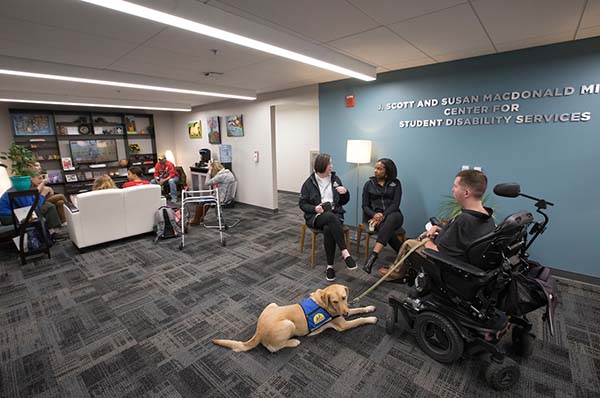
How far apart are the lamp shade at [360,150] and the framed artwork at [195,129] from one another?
4917 millimetres

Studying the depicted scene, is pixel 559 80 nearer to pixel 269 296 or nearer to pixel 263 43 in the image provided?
pixel 263 43

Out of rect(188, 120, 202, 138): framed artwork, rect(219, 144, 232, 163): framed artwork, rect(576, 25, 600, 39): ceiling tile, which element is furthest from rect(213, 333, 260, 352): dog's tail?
rect(188, 120, 202, 138): framed artwork

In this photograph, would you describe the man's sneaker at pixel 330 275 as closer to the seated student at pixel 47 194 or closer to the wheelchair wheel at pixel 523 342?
the wheelchair wheel at pixel 523 342

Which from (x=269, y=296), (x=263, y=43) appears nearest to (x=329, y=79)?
(x=263, y=43)

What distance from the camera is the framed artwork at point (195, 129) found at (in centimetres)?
736

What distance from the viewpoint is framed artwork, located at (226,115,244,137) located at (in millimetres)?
6152

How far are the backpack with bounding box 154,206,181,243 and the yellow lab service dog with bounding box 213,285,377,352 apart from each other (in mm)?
2705

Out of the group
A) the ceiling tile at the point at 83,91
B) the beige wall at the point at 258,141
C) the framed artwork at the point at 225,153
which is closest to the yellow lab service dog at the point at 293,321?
the beige wall at the point at 258,141

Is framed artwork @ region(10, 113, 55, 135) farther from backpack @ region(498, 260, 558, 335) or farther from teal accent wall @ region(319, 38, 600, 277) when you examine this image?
backpack @ region(498, 260, 558, 335)

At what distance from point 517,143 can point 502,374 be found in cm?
249

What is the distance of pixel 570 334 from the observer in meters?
2.16

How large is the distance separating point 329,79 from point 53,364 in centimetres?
441

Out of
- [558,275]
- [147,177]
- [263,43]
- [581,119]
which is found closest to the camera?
[263,43]

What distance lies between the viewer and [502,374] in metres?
1.62
